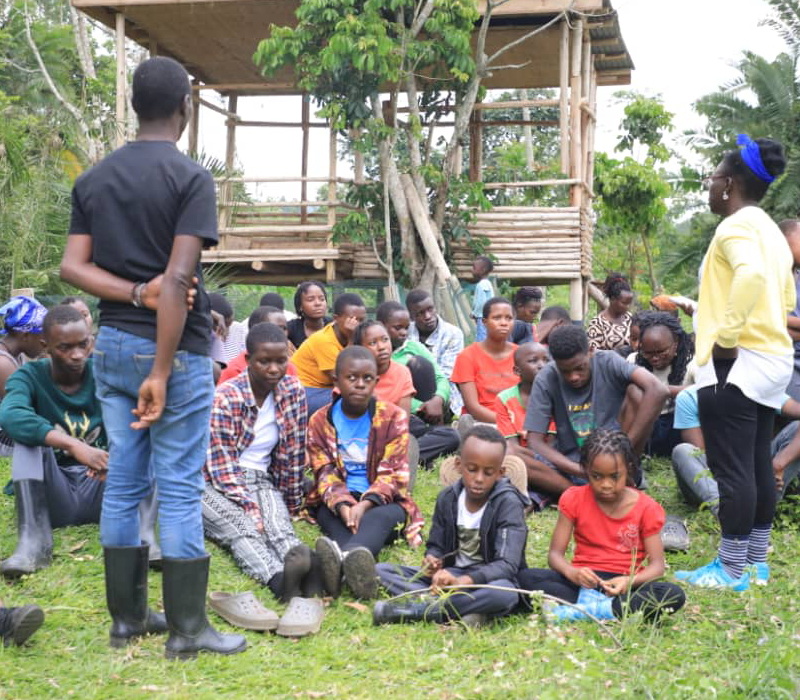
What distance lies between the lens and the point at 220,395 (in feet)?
17.7

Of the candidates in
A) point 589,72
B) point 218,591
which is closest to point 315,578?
point 218,591

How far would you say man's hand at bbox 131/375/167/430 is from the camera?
3572mm

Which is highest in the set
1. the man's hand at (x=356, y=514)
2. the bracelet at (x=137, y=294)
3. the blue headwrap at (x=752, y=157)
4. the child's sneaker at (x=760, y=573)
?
the blue headwrap at (x=752, y=157)

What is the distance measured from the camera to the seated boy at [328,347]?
737 centimetres

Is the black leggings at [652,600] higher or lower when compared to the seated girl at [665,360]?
lower

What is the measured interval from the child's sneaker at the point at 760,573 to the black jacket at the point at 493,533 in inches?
42.5

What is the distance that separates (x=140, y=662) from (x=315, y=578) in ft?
3.62

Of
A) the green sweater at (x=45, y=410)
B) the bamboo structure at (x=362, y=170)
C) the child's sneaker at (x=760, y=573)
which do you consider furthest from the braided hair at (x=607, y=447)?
the bamboo structure at (x=362, y=170)

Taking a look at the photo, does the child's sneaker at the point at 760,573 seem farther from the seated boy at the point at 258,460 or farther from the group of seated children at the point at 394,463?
the seated boy at the point at 258,460

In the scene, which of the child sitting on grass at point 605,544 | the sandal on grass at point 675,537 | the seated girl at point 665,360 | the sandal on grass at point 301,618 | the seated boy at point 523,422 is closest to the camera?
the sandal on grass at point 301,618

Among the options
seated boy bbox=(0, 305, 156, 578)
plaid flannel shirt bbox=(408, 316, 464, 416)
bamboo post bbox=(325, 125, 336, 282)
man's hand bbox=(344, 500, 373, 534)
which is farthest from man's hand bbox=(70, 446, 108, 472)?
bamboo post bbox=(325, 125, 336, 282)

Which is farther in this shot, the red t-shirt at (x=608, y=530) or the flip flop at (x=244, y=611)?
the red t-shirt at (x=608, y=530)

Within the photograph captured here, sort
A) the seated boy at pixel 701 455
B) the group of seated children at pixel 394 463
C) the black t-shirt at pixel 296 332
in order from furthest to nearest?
the black t-shirt at pixel 296 332 → the seated boy at pixel 701 455 → the group of seated children at pixel 394 463

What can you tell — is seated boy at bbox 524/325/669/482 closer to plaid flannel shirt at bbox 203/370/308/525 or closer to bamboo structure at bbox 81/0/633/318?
plaid flannel shirt at bbox 203/370/308/525
